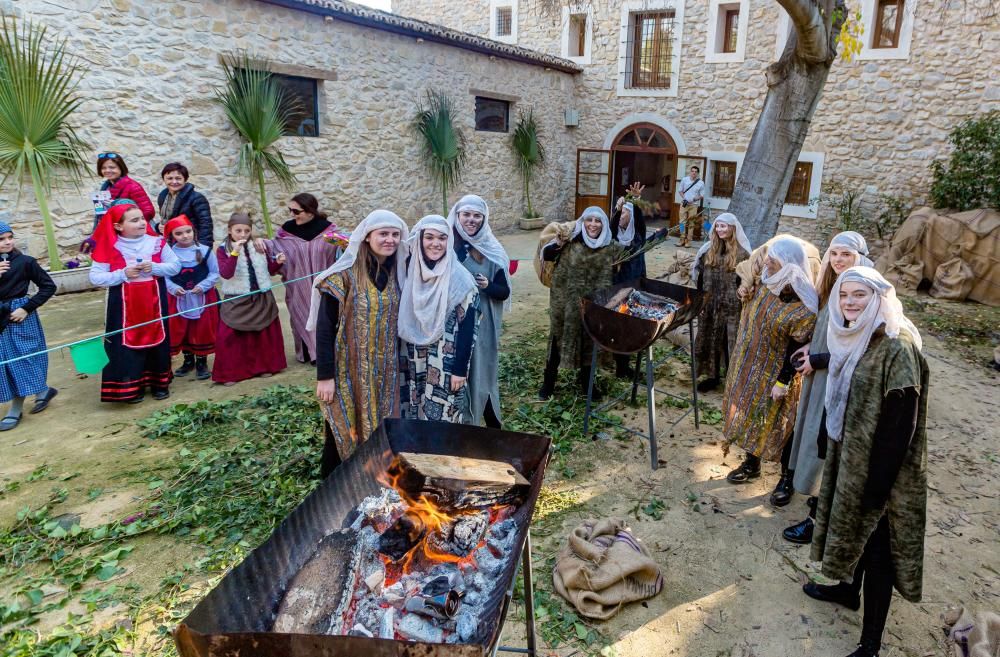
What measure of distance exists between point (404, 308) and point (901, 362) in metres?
2.16

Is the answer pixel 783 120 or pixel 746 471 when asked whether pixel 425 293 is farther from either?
pixel 783 120

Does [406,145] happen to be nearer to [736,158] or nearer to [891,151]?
[736,158]

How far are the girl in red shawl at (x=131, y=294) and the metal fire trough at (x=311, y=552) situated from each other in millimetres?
3081

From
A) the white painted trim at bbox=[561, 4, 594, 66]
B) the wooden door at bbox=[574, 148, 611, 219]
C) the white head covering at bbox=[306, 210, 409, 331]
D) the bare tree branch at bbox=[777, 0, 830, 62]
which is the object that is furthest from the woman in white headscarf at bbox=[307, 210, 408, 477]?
the white painted trim at bbox=[561, 4, 594, 66]

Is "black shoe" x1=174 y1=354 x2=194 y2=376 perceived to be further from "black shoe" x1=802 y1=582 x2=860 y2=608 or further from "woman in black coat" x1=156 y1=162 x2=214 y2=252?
"black shoe" x1=802 y1=582 x2=860 y2=608

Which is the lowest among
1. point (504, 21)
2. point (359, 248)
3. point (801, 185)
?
point (359, 248)

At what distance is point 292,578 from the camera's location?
1.89 meters

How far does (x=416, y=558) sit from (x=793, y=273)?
100.0 inches

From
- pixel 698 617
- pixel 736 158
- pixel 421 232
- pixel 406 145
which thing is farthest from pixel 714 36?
pixel 698 617

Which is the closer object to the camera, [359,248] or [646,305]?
[359,248]

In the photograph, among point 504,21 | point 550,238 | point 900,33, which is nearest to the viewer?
point 550,238

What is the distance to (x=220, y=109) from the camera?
8.30 metres

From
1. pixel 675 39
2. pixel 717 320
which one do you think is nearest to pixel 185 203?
pixel 717 320

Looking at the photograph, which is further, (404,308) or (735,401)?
(735,401)
